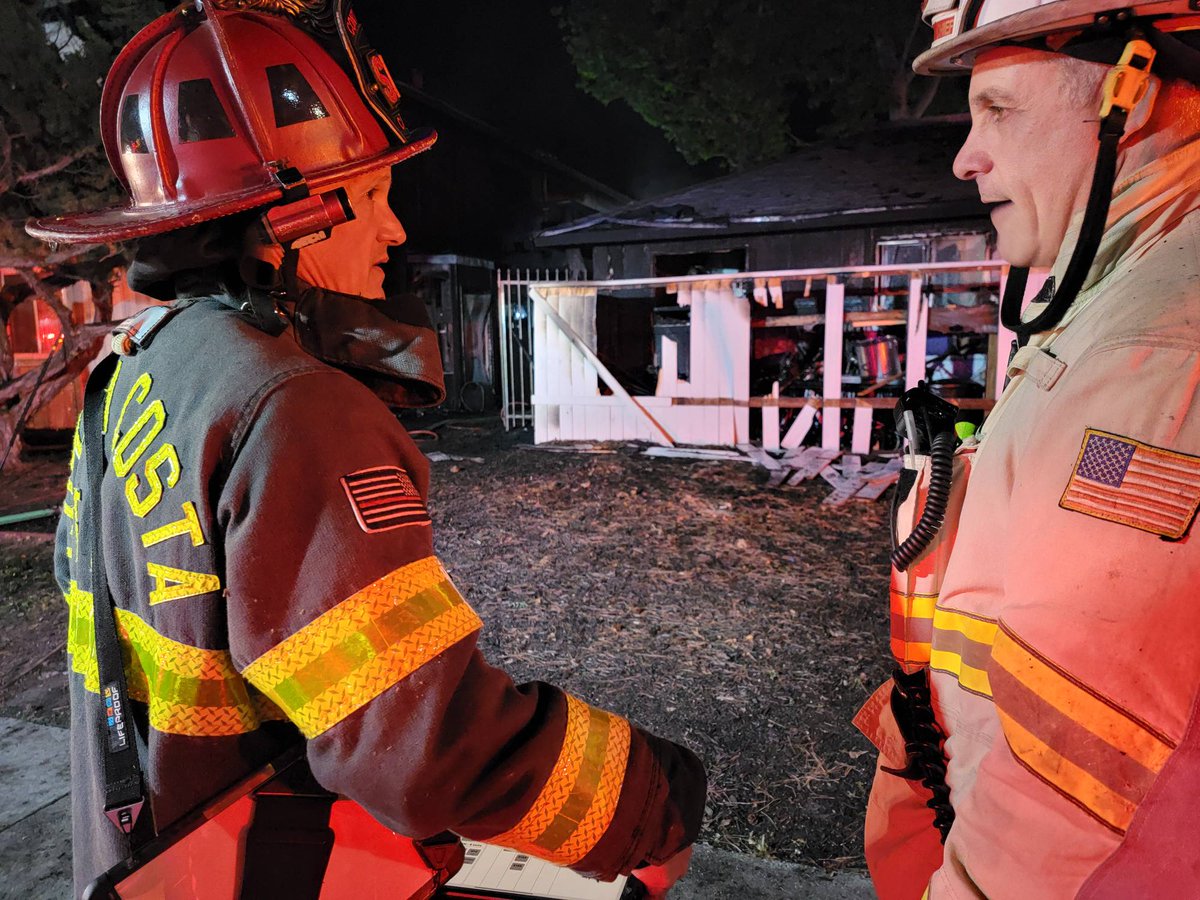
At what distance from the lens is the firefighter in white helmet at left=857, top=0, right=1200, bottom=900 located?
930 millimetres

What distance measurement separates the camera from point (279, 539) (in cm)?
107

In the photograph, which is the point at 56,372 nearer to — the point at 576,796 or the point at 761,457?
the point at 761,457

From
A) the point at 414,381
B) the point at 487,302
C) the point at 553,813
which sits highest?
the point at 414,381

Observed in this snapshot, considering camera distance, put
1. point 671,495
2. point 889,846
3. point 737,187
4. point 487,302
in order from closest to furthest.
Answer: point 889,846 → point 671,495 → point 737,187 → point 487,302

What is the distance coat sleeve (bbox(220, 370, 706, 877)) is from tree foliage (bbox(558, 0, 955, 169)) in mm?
20299

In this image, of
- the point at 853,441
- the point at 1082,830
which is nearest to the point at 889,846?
the point at 1082,830

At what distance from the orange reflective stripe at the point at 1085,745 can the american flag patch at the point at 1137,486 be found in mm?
214

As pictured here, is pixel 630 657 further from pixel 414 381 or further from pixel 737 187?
pixel 737 187

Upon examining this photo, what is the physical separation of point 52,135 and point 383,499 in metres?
9.58

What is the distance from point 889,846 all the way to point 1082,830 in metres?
0.86

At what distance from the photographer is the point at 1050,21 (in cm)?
127

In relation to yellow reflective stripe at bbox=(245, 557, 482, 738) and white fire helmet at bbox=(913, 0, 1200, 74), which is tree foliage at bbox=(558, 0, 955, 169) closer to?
white fire helmet at bbox=(913, 0, 1200, 74)

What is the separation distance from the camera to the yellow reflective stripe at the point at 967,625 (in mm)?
1259

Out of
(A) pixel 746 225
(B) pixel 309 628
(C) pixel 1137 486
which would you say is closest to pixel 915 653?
(C) pixel 1137 486
